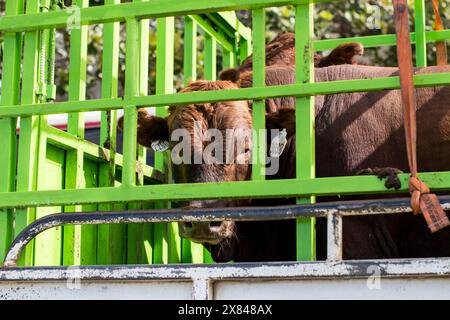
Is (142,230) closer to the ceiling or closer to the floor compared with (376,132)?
closer to the floor

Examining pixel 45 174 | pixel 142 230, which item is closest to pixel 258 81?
pixel 45 174

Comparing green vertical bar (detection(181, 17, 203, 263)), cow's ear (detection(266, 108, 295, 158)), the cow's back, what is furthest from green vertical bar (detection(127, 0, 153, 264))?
the cow's back

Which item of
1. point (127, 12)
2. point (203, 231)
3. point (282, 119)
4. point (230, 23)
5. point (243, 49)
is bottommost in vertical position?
point (203, 231)

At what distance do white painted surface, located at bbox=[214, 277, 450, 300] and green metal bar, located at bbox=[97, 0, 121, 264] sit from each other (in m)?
1.70

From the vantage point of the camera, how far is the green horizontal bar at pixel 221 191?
3.22 metres

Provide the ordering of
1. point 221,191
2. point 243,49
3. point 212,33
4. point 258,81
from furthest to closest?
1. point 243,49
2. point 212,33
3. point 258,81
4. point 221,191

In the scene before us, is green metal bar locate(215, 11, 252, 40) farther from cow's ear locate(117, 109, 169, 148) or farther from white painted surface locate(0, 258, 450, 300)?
white painted surface locate(0, 258, 450, 300)

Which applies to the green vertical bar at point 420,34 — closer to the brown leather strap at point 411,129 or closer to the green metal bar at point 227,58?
the green metal bar at point 227,58

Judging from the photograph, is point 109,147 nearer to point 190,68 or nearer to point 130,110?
point 190,68

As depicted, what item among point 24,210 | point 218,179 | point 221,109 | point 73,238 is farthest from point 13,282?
point 221,109

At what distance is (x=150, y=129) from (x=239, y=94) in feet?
A: 5.42

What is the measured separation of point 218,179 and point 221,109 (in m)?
0.44

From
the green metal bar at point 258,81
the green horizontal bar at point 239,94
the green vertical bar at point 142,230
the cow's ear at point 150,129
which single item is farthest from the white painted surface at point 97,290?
the cow's ear at point 150,129

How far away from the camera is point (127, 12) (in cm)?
371
